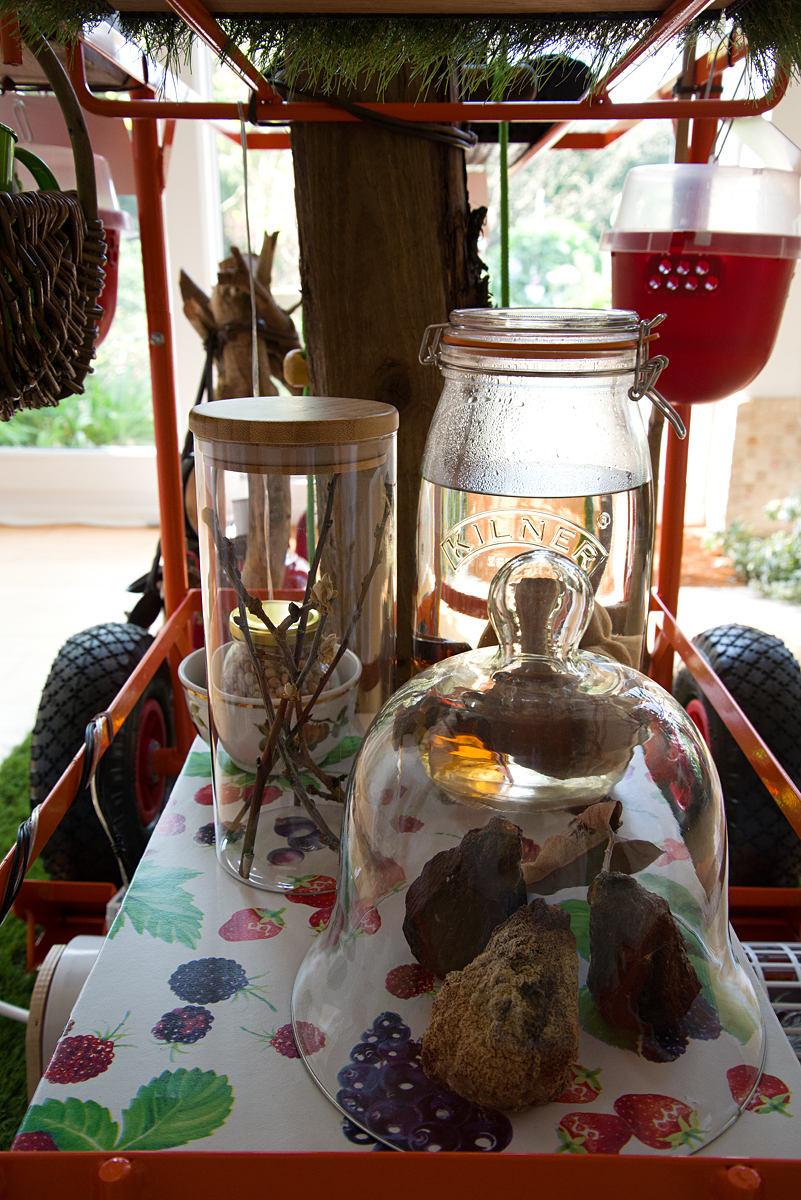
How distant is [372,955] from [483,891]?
A: 0.09m

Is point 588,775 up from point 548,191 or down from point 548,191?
down

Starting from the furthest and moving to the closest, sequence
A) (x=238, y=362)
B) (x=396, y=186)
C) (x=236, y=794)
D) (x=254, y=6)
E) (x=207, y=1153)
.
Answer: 1. (x=238, y=362)
2. (x=396, y=186)
3. (x=236, y=794)
4. (x=254, y=6)
5. (x=207, y=1153)

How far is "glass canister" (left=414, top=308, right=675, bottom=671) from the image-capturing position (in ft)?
2.05

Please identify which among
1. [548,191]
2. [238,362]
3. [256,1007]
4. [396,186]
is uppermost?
[548,191]

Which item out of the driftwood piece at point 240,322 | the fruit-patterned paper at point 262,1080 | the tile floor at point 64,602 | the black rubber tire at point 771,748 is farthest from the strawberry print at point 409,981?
the tile floor at point 64,602

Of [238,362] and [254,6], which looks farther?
[238,362]

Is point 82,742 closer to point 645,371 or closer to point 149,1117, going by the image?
point 149,1117

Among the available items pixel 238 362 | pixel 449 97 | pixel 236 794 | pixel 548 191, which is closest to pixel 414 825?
pixel 236 794

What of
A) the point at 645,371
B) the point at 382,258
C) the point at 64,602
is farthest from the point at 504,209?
the point at 64,602

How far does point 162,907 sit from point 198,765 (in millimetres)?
202

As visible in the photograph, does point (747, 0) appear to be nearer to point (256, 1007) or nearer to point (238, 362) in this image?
point (256, 1007)

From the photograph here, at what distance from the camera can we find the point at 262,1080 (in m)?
0.49

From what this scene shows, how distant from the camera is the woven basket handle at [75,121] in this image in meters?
0.60

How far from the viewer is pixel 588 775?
54 cm
